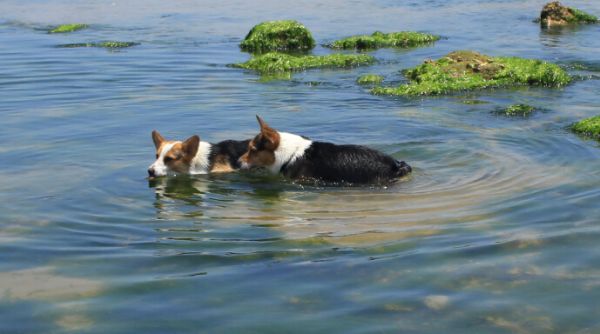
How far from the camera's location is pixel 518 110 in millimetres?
11227

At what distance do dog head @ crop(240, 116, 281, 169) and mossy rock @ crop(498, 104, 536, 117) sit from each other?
3.94 metres

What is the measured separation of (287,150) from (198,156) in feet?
3.19

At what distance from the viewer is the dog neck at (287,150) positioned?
8.35m

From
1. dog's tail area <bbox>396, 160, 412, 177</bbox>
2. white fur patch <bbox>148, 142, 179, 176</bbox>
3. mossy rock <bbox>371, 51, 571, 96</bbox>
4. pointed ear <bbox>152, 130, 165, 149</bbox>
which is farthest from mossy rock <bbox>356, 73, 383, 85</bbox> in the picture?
dog's tail area <bbox>396, 160, 412, 177</bbox>

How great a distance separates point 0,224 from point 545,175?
477cm

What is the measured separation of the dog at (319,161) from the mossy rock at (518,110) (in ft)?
11.3

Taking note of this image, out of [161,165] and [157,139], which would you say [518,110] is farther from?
[161,165]

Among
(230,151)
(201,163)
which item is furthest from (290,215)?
(201,163)

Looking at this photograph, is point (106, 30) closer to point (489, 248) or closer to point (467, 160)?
point (467, 160)

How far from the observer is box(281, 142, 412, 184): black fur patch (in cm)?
798

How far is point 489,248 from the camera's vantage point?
595 cm

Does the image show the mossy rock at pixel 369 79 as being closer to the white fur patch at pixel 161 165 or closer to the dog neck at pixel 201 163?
the dog neck at pixel 201 163

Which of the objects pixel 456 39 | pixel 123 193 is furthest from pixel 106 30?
pixel 123 193

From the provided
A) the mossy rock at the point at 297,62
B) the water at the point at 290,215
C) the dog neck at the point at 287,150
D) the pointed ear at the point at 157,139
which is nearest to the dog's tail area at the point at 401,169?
the water at the point at 290,215
